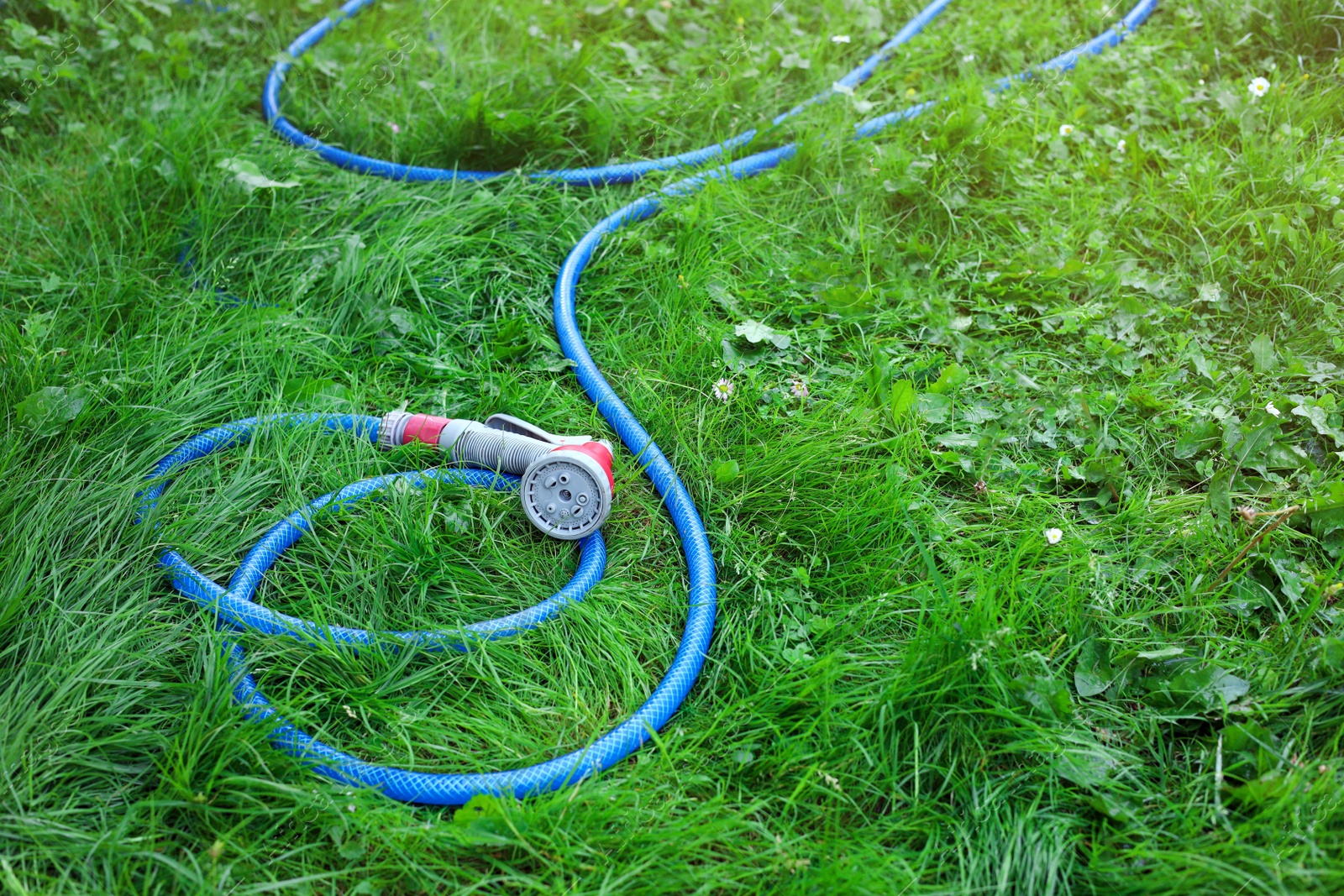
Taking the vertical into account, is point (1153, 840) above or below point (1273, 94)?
below

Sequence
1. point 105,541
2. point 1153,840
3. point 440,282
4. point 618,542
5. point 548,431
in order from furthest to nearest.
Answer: point 440,282 < point 548,431 < point 618,542 < point 105,541 < point 1153,840

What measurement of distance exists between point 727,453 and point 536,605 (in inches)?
27.5

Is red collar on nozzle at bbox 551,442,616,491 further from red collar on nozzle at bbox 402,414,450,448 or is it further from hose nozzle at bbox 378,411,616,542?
red collar on nozzle at bbox 402,414,450,448

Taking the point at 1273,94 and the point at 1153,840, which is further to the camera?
the point at 1273,94

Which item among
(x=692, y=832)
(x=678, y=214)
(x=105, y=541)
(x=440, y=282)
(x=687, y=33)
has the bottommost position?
(x=692, y=832)

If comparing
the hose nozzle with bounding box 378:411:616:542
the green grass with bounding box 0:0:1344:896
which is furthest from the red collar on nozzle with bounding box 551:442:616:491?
the green grass with bounding box 0:0:1344:896

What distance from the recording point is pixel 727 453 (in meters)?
2.53

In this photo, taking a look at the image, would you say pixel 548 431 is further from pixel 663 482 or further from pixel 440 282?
pixel 440 282

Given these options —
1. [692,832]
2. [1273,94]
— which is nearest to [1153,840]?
[692,832]

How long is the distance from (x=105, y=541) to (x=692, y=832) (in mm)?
1562

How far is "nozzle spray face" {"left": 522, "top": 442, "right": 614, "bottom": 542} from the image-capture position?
7.45 ft

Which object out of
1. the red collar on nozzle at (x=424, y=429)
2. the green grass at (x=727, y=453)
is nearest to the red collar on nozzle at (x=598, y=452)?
the green grass at (x=727, y=453)

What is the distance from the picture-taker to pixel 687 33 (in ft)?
12.8

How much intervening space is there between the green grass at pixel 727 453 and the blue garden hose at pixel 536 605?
0.05 metres
